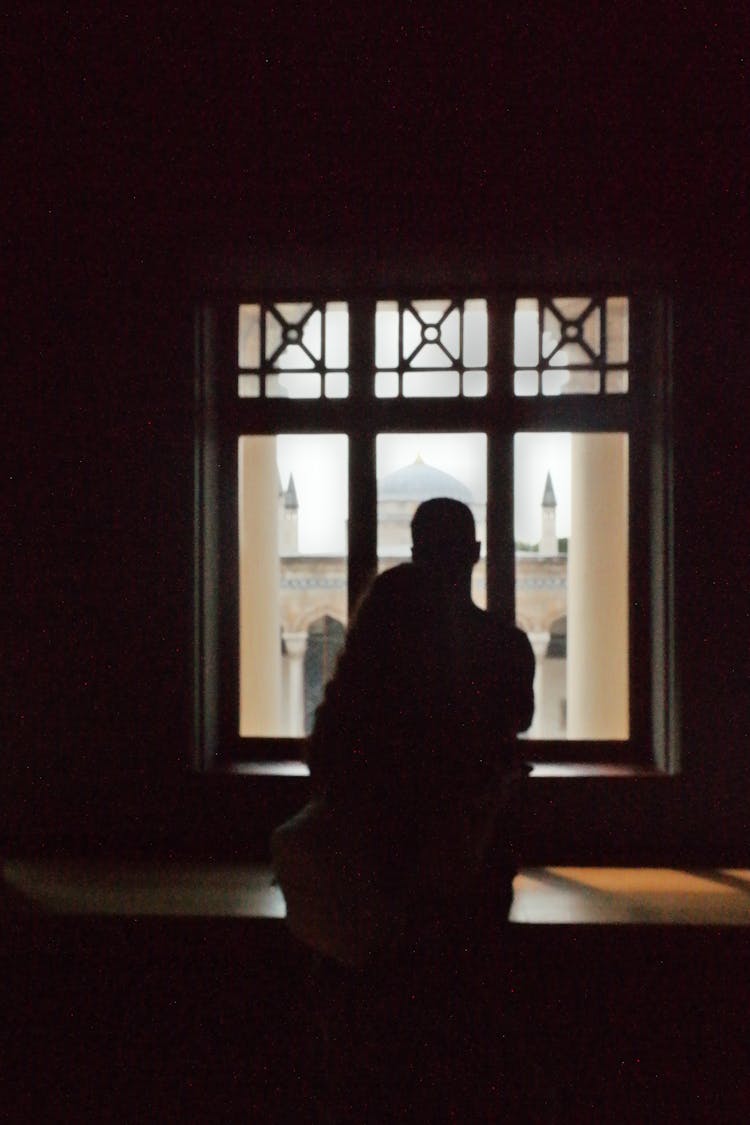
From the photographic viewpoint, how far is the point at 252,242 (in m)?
3.91

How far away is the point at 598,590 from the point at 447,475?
0.89 meters

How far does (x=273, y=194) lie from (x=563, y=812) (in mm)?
3051

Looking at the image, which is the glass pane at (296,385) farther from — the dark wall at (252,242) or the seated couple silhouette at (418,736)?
the seated couple silhouette at (418,736)

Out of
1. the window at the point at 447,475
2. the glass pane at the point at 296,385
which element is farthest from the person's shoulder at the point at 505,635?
the glass pane at the point at 296,385

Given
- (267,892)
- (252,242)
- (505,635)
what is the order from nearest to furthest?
(505,635) → (267,892) → (252,242)

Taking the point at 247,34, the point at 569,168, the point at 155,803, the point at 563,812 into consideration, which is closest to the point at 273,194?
the point at 247,34

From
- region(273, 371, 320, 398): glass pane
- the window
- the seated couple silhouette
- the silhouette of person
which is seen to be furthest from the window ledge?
the seated couple silhouette

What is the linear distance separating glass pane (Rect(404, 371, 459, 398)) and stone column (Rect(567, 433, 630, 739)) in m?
0.62

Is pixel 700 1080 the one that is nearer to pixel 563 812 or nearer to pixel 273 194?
pixel 563 812

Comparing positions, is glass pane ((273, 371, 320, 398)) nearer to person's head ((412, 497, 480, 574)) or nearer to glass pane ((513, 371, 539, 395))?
glass pane ((513, 371, 539, 395))

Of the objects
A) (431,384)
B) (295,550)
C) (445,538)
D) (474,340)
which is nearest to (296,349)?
(431,384)

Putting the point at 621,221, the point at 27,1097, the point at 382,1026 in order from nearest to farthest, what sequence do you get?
the point at 382,1026
the point at 27,1097
the point at 621,221

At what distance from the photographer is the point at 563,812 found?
12.7 feet

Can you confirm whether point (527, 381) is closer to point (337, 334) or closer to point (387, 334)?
point (387, 334)
